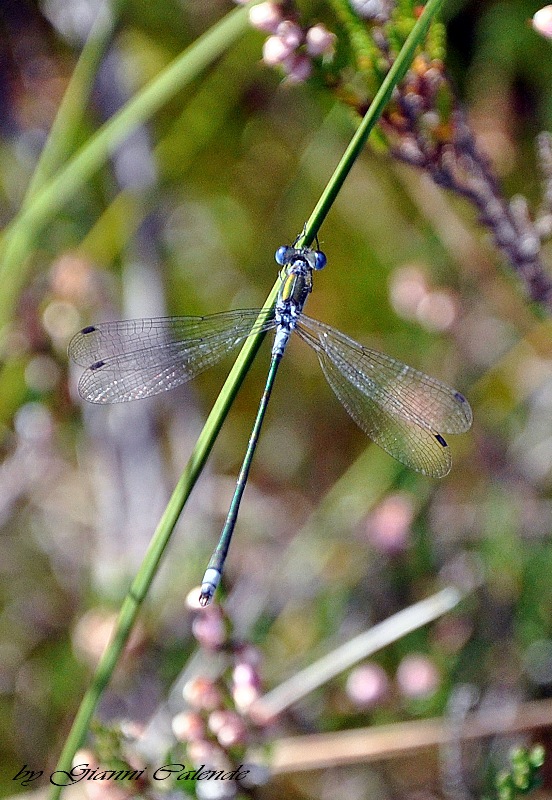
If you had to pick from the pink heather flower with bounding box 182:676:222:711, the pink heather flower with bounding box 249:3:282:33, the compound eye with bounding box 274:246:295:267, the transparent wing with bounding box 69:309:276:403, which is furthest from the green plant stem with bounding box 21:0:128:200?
the pink heather flower with bounding box 182:676:222:711

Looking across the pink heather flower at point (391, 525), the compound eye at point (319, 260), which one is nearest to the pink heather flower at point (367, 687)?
the pink heather flower at point (391, 525)

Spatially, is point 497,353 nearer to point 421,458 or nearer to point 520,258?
point 421,458

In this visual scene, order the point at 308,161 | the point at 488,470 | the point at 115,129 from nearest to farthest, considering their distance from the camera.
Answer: the point at 115,129 < the point at 488,470 < the point at 308,161

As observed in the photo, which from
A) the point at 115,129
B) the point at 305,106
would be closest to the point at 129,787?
the point at 115,129

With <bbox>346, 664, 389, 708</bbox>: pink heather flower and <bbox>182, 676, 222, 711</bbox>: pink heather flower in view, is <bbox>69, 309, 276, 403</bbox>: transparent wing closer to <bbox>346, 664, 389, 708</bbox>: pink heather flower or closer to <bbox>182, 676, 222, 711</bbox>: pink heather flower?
<bbox>182, 676, 222, 711</bbox>: pink heather flower

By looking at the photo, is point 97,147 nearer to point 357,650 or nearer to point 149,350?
point 149,350

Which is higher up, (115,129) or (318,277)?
(318,277)
